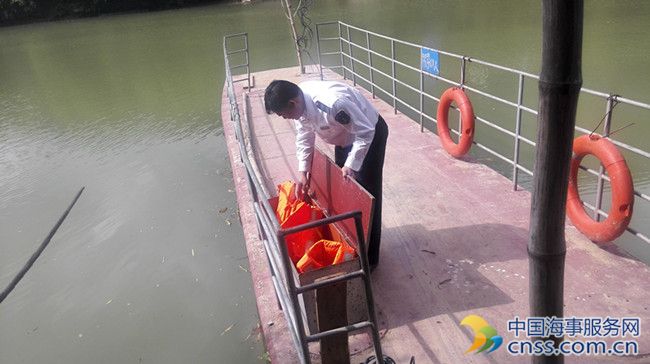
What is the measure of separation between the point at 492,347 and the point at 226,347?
6.34 ft

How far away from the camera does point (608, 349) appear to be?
2.23 metres

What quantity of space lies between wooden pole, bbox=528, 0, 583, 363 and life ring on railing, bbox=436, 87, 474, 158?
3501mm

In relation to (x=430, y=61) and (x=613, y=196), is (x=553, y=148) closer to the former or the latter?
(x=613, y=196)

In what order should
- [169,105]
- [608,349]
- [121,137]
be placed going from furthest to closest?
[169,105]
[121,137]
[608,349]

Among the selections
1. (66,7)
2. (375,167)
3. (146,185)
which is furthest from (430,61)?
(66,7)

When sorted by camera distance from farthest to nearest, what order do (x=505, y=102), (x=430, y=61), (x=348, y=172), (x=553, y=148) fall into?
(x=430, y=61), (x=505, y=102), (x=348, y=172), (x=553, y=148)

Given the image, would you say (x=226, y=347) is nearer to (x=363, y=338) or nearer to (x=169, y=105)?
(x=363, y=338)

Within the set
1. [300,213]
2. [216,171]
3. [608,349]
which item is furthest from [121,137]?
[608,349]

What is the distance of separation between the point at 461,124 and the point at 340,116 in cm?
214

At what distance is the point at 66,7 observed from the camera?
31094 millimetres

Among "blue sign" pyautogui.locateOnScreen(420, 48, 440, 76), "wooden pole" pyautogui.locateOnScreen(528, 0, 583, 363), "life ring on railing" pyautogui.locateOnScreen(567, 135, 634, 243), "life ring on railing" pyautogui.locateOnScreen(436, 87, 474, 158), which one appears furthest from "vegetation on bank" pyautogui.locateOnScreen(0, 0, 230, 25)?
"wooden pole" pyautogui.locateOnScreen(528, 0, 583, 363)

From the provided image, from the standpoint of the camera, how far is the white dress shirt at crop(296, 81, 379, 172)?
8.31 feet
